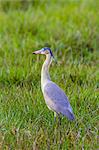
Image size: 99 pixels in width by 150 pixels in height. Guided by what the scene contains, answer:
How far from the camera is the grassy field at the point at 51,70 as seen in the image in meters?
5.30

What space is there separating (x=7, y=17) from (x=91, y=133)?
454cm

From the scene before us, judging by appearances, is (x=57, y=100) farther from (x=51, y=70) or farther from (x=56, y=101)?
(x=51, y=70)

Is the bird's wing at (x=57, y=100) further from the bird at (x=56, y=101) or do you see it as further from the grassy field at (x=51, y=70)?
the grassy field at (x=51, y=70)

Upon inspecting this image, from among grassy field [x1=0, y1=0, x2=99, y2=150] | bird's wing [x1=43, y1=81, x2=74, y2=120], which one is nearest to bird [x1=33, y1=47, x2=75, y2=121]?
bird's wing [x1=43, y1=81, x2=74, y2=120]

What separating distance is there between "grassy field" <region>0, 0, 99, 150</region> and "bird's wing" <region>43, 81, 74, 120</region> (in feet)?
0.42

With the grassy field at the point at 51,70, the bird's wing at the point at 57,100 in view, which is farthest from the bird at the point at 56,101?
the grassy field at the point at 51,70

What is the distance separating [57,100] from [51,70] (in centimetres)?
165

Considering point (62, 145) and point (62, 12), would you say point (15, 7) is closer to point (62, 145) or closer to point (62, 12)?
point (62, 12)

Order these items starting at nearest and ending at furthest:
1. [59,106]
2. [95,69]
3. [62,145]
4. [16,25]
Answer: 1. [62,145]
2. [59,106]
3. [95,69]
4. [16,25]

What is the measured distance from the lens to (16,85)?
6.89 m

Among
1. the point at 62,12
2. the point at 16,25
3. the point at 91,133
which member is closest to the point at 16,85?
the point at 91,133

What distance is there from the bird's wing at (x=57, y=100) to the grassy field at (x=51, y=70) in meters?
0.13

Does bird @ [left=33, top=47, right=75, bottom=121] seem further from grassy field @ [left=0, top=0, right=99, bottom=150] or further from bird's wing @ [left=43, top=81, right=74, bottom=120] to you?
grassy field @ [left=0, top=0, right=99, bottom=150]

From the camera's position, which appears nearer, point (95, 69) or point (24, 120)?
point (24, 120)
